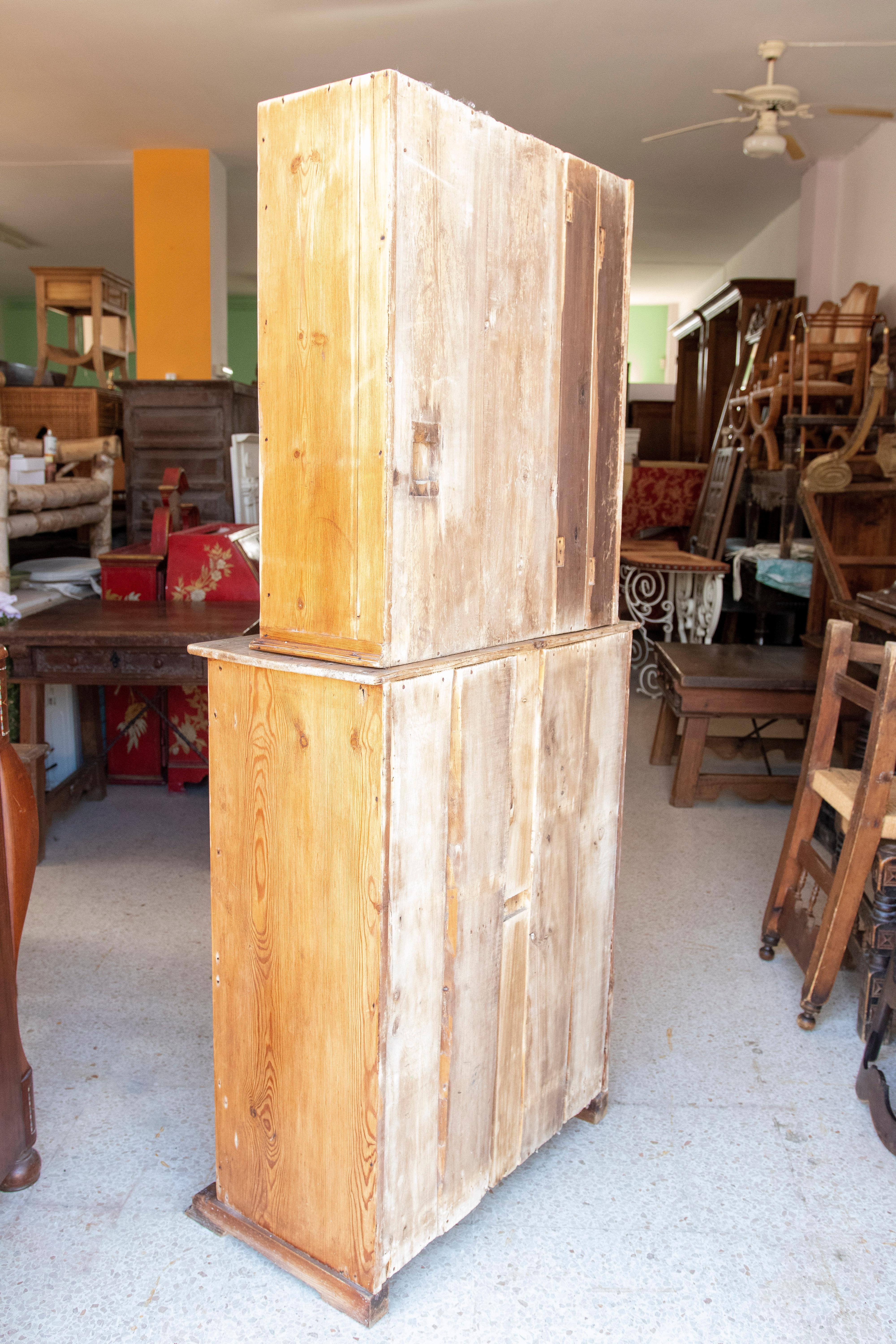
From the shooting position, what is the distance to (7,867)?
1825 mm

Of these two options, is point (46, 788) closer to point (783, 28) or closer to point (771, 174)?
point (783, 28)

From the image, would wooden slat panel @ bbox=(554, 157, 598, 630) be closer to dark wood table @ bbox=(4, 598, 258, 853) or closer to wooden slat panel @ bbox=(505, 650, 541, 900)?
wooden slat panel @ bbox=(505, 650, 541, 900)

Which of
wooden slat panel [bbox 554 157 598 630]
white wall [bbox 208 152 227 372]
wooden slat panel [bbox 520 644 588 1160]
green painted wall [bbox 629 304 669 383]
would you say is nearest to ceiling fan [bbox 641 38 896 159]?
white wall [bbox 208 152 227 372]

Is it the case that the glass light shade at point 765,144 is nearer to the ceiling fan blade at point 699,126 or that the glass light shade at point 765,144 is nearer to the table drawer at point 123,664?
the ceiling fan blade at point 699,126

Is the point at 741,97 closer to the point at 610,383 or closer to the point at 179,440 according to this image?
the point at 179,440

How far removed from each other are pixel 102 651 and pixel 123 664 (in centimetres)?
7

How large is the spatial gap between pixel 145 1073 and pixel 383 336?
1662 millimetres

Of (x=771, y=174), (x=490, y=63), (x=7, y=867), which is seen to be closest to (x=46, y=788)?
(x=7, y=867)

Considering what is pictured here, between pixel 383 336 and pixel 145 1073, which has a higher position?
pixel 383 336

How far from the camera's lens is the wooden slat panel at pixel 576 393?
1684mm

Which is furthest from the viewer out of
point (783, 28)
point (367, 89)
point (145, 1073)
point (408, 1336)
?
point (783, 28)

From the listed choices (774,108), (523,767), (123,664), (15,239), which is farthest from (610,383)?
(15,239)

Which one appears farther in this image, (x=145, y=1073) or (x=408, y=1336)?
(x=145, y=1073)

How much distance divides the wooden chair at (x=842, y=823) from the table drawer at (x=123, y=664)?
177cm
